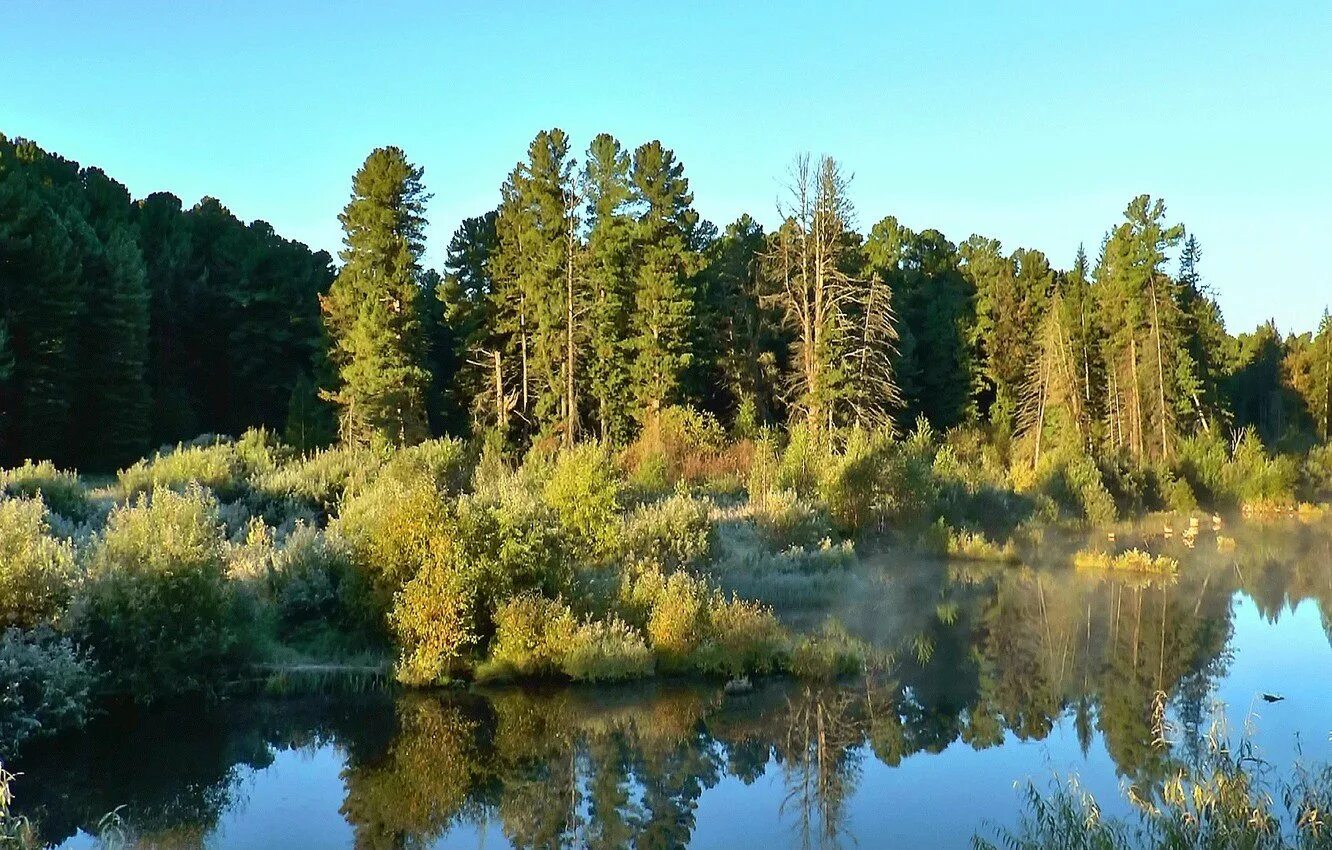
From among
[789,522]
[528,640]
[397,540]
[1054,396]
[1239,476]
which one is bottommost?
[528,640]

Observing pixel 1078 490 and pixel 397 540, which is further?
pixel 1078 490

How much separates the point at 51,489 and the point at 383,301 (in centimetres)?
1550

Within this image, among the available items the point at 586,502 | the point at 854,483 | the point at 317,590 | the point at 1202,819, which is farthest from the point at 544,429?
the point at 1202,819

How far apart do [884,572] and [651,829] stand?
15.5 meters

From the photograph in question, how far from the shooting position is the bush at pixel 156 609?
11.9 m

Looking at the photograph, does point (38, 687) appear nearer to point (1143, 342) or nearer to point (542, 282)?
point (542, 282)

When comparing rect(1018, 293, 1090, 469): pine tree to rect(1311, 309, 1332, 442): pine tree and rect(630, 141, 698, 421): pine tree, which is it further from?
rect(1311, 309, 1332, 442): pine tree

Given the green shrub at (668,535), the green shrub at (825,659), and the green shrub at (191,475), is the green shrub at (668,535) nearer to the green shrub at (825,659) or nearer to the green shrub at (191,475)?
the green shrub at (825,659)

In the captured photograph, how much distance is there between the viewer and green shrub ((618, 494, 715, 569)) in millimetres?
17578

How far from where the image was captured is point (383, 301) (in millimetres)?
34562

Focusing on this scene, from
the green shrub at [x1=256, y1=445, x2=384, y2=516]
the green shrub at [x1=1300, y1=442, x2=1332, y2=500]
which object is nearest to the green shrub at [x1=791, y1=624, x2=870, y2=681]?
the green shrub at [x1=256, y1=445, x2=384, y2=516]

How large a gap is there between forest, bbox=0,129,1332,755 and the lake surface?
0.88 m

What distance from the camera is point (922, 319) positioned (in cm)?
5984

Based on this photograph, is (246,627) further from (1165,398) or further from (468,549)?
(1165,398)
